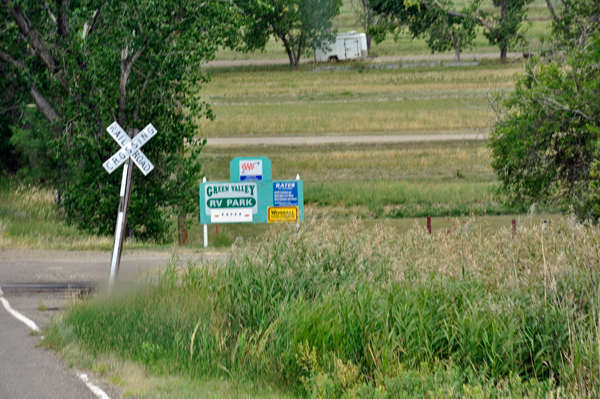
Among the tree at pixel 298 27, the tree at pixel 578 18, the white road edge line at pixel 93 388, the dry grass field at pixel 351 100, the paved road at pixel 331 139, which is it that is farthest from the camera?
the tree at pixel 298 27

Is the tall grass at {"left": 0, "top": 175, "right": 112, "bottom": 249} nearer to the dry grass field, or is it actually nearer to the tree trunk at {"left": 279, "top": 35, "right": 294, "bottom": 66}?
the dry grass field

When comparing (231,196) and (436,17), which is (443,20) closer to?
(436,17)

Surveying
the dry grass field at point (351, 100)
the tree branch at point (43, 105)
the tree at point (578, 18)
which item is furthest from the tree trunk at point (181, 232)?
the dry grass field at point (351, 100)

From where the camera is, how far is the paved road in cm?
4375

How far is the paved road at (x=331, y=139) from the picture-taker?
43750 mm

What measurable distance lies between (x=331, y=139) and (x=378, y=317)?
3746 cm

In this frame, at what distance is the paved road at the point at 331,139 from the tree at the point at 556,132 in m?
23.0

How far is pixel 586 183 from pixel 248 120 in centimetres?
3320

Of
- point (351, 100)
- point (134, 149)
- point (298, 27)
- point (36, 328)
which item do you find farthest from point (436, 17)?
point (298, 27)

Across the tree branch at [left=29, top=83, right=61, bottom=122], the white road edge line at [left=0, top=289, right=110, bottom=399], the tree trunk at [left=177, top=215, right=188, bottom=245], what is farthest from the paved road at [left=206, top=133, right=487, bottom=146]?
the white road edge line at [left=0, top=289, right=110, bottom=399]

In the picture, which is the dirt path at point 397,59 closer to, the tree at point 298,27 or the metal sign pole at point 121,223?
the tree at point 298,27

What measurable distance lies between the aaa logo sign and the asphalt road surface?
13.6 feet

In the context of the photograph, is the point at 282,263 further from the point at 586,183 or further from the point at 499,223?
the point at 499,223

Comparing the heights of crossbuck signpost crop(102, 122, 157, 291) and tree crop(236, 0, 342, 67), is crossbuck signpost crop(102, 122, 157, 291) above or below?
below
